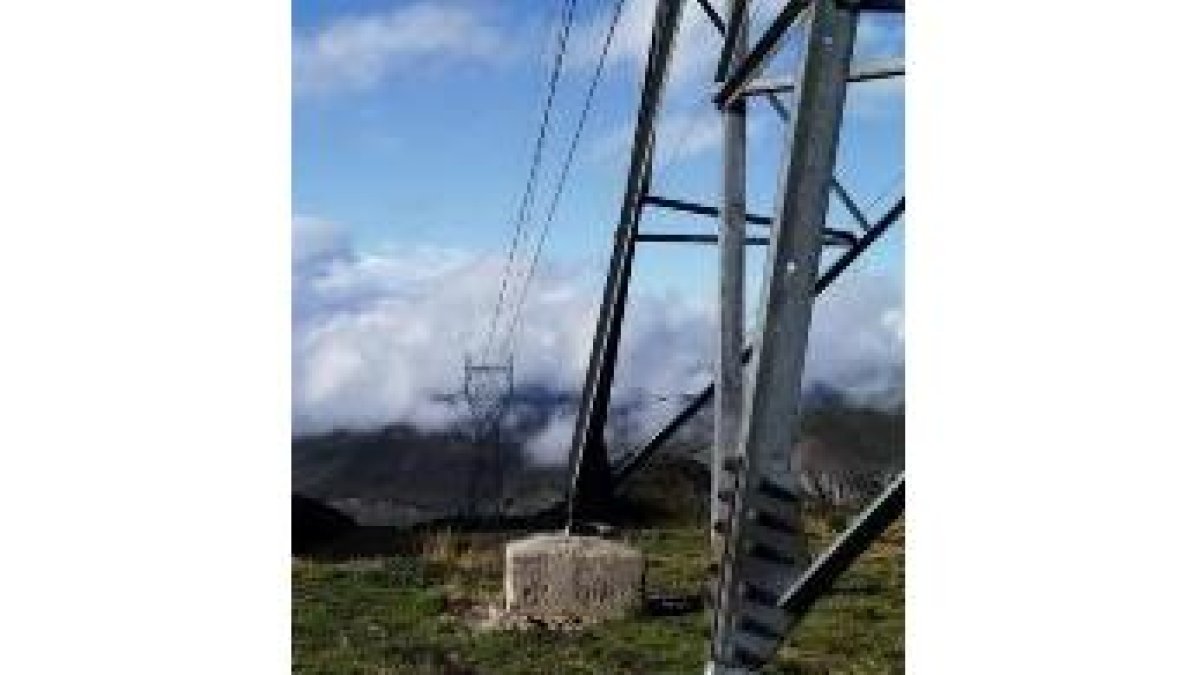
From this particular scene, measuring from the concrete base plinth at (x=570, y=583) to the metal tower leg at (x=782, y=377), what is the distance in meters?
3.04

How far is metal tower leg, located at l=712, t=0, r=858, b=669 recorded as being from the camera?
4789 mm

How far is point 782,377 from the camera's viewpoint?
5020 millimetres

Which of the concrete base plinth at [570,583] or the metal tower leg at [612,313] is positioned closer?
the concrete base plinth at [570,583]

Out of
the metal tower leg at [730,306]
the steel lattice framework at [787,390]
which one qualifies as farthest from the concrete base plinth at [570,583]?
the steel lattice framework at [787,390]

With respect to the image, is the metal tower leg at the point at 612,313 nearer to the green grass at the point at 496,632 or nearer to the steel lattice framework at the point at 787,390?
the green grass at the point at 496,632

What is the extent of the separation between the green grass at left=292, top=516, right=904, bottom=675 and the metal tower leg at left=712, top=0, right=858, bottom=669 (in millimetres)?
1904

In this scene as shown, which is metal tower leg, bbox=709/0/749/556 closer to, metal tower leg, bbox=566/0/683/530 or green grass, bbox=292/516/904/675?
green grass, bbox=292/516/904/675

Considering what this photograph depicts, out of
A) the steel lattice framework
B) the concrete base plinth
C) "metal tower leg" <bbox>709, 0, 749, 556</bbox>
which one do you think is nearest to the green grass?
the concrete base plinth

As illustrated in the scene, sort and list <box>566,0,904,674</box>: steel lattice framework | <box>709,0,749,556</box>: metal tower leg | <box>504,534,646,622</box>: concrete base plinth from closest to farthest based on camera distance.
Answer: <box>566,0,904,674</box>: steel lattice framework → <box>709,0,749,556</box>: metal tower leg → <box>504,534,646,622</box>: concrete base plinth

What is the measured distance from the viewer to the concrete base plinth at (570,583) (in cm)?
812

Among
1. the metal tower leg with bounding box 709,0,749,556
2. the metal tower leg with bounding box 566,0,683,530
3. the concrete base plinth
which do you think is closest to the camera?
the metal tower leg with bounding box 709,0,749,556
